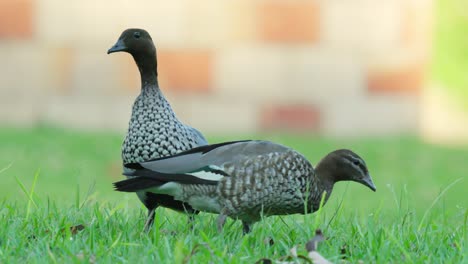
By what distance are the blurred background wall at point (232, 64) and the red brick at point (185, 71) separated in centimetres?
1

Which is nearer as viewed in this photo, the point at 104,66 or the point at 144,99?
the point at 144,99

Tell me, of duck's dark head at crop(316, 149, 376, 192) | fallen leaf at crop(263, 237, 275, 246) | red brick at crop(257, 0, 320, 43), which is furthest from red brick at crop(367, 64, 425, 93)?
fallen leaf at crop(263, 237, 275, 246)

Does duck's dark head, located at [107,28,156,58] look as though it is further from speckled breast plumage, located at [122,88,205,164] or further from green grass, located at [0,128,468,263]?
green grass, located at [0,128,468,263]

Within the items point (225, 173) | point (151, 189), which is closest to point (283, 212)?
point (225, 173)

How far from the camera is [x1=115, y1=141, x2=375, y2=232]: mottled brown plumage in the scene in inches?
194

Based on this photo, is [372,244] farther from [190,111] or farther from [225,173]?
[190,111]

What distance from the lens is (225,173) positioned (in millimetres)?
4973

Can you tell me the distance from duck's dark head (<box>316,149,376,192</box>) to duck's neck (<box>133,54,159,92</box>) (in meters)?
1.00

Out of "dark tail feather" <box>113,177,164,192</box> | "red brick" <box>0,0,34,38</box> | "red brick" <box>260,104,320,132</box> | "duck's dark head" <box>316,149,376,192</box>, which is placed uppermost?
"red brick" <box>0,0,34,38</box>

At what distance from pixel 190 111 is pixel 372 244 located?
7999 millimetres

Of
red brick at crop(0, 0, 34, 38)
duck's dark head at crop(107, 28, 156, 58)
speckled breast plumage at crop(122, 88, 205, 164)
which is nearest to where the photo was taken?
speckled breast plumage at crop(122, 88, 205, 164)

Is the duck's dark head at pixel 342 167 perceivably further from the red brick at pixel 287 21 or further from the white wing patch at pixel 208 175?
the red brick at pixel 287 21

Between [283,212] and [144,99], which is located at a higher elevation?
[144,99]

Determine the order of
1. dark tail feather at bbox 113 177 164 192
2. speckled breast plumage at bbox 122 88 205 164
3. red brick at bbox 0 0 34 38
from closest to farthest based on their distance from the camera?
dark tail feather at bbox 113 177 164 192, speckled breast plumage at bbox 122 88 205 164, red brick at bbox 0 0 34 38
